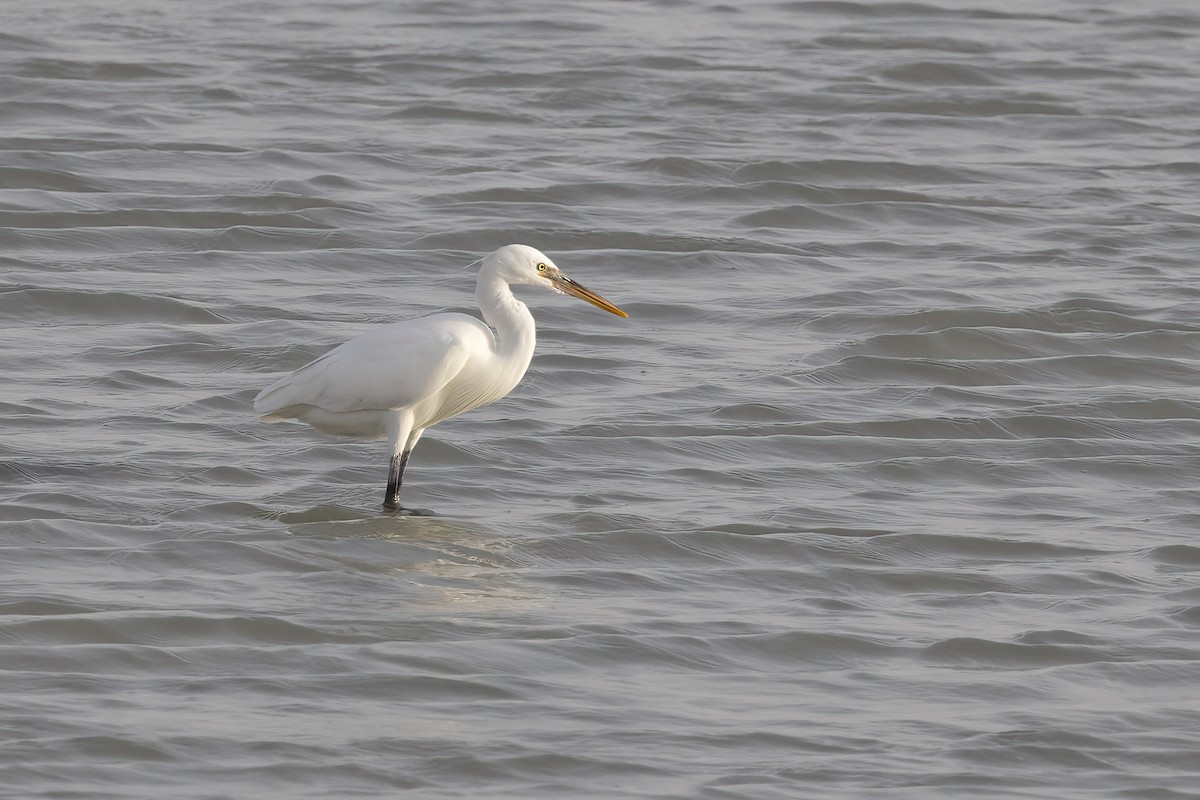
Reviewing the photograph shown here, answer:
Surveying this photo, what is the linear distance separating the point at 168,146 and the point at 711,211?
11.1ft

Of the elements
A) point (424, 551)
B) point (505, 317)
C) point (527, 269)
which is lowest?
point (424, 551)

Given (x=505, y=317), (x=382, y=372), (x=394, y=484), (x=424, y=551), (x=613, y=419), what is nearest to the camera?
(x=424, y=551)

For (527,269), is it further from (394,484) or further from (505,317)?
(394,484)

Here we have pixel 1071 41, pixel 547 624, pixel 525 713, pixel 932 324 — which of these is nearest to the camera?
pixel 525 713

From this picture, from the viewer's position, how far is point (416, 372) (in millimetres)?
7426

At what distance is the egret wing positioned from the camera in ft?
24.3

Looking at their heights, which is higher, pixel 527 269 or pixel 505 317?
pixel 527 269

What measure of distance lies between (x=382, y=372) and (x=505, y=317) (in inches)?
21.5

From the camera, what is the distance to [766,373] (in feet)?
30.7

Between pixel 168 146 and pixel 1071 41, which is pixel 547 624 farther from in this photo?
pixel 1071 41

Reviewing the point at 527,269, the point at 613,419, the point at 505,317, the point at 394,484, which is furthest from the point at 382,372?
the point at 613,419

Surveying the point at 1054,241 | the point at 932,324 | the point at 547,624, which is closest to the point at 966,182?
the point at 1054,241

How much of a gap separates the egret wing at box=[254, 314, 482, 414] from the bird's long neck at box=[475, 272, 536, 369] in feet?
0.61

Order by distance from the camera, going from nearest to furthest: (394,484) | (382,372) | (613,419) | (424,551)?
(424,551)
(382,372)
(394,484)
(613,419)
